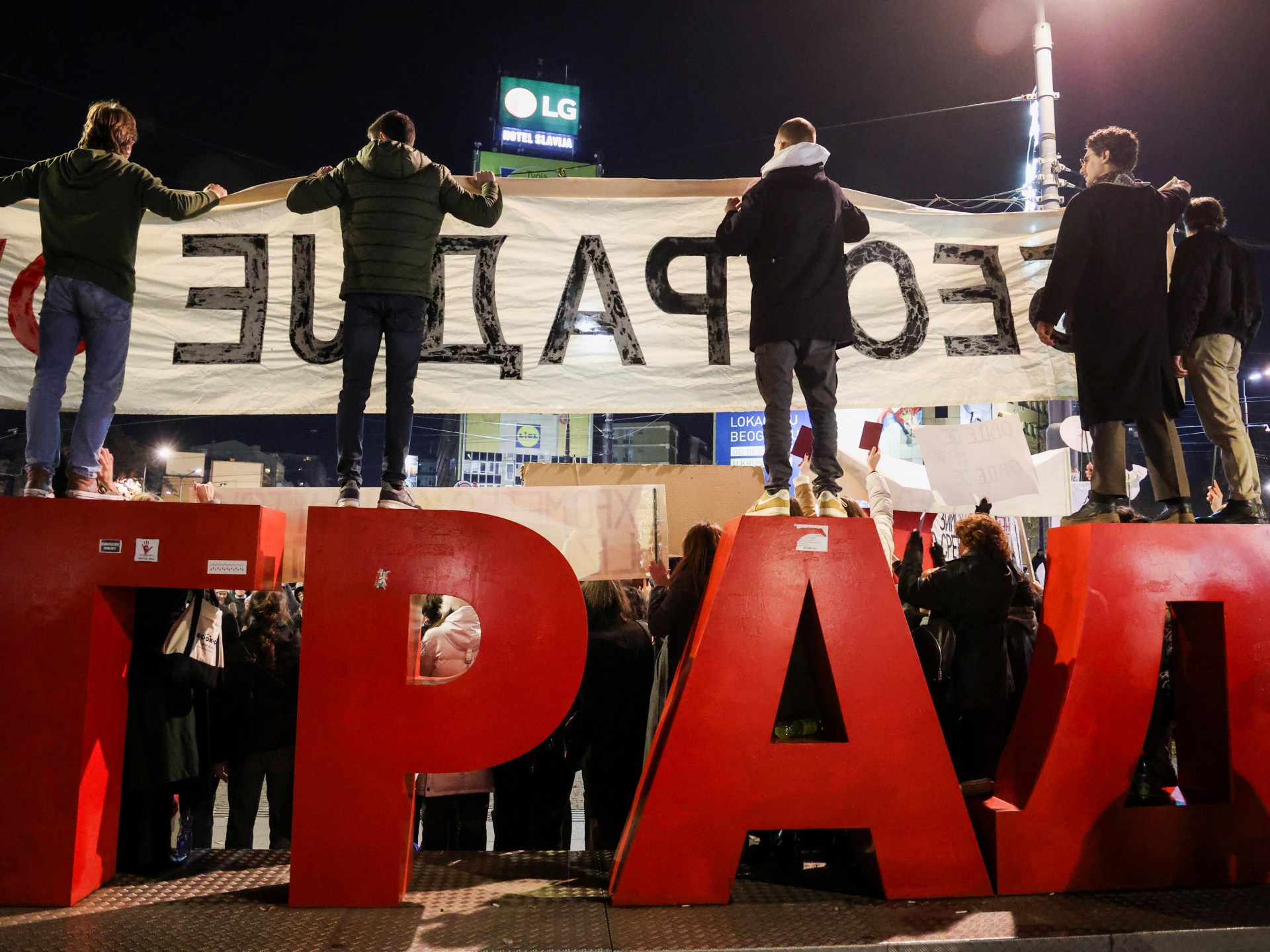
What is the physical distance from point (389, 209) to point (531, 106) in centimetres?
5763

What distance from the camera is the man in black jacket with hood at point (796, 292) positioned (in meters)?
4.50

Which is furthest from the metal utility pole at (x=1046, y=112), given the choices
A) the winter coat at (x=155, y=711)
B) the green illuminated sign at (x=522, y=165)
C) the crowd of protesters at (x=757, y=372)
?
the green illuminated sign at (x=522, y=165)

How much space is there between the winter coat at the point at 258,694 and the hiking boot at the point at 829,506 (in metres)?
3.04

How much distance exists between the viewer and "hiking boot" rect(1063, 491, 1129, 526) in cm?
451

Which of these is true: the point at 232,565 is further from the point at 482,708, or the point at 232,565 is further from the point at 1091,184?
the point at 1091,184

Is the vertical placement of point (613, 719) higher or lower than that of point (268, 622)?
lower

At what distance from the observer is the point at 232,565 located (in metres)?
3.91

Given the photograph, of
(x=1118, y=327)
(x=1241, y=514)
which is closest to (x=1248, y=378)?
(x=1241, y=514)

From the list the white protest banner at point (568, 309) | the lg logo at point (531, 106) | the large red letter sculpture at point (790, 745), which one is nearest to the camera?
the large red letter sculpture at point (790, 745)

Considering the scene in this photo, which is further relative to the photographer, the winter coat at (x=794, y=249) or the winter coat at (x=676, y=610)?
the winter coat at (x=794, y=249)

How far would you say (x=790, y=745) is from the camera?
3900 mm

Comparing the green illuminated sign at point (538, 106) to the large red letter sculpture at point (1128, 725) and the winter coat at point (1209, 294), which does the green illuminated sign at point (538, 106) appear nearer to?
the winter coat at point (1209, 294)

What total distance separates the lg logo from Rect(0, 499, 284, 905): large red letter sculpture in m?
58.0

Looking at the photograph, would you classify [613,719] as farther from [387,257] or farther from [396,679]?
[387,257]
